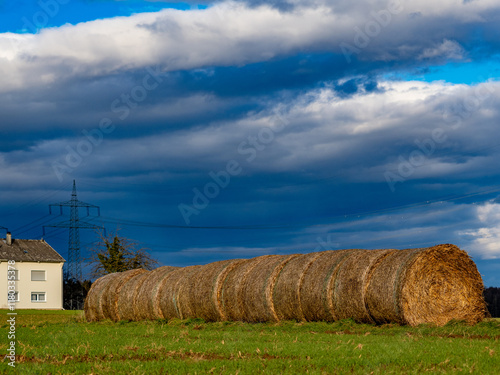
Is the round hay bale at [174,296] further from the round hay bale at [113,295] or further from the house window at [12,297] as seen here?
the house window at [12,297]

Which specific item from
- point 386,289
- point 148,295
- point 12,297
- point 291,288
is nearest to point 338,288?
point 386,289

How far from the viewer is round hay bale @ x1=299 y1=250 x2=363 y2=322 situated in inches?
856

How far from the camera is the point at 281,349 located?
13031mm

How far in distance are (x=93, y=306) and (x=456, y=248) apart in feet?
63.4

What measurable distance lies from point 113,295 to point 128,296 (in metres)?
1.24

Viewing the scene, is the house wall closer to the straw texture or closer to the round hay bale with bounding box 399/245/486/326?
the straw texture

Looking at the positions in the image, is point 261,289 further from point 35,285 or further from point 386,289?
point 35,285

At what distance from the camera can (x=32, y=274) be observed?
72625mm

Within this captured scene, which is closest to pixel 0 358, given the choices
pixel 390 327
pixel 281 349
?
pixel 281 349

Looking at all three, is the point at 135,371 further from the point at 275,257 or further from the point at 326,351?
the point at 275,257

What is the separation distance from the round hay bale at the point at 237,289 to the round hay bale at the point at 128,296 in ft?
20.8

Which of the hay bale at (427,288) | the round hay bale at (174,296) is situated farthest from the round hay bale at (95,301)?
the hay bale at (427,288)

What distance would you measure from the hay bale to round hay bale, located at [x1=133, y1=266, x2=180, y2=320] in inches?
476

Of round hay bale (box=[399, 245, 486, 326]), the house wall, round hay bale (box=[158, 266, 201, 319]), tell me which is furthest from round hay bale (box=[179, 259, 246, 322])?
the house wall
